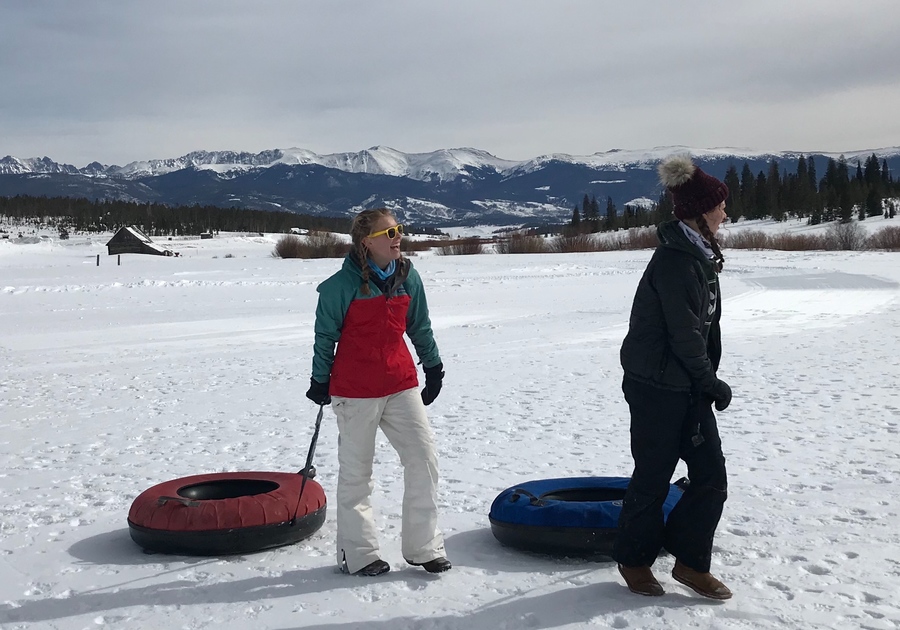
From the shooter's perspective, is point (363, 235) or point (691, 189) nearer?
point (691, 189)

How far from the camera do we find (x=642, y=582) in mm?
4121

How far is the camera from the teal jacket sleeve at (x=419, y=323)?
464 centimetres

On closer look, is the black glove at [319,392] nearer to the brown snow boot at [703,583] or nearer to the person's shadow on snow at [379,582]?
the person's shadow on snow at [379,582]

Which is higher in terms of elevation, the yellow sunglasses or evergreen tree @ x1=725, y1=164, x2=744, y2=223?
evergreen tree @ x1=725, y1=164, x2=744, y2=223

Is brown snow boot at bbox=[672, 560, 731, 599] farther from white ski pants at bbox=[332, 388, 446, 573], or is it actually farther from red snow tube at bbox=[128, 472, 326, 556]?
red snow tube at bbox=[128, 472, 326, 556]

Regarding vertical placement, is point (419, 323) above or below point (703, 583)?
above

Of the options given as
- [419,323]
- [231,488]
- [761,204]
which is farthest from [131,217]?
[419,323]

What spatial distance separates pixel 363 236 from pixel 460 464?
3.12 metres

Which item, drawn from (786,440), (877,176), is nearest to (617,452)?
(786,440)

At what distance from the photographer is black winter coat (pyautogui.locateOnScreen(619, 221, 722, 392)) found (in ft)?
12.7

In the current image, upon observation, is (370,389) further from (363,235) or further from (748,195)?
(748,195)

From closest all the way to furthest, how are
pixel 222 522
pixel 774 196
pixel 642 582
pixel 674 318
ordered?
1. pixel 674 318
2. pixel 642 582
3. pixel 222 522
4. pixel 774 196

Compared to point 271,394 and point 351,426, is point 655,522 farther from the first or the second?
point 271,394

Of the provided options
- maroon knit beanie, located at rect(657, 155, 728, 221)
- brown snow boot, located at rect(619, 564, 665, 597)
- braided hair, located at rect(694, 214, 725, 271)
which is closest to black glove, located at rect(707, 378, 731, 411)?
braided hair, located at rect(694, 214, 725, 271)
